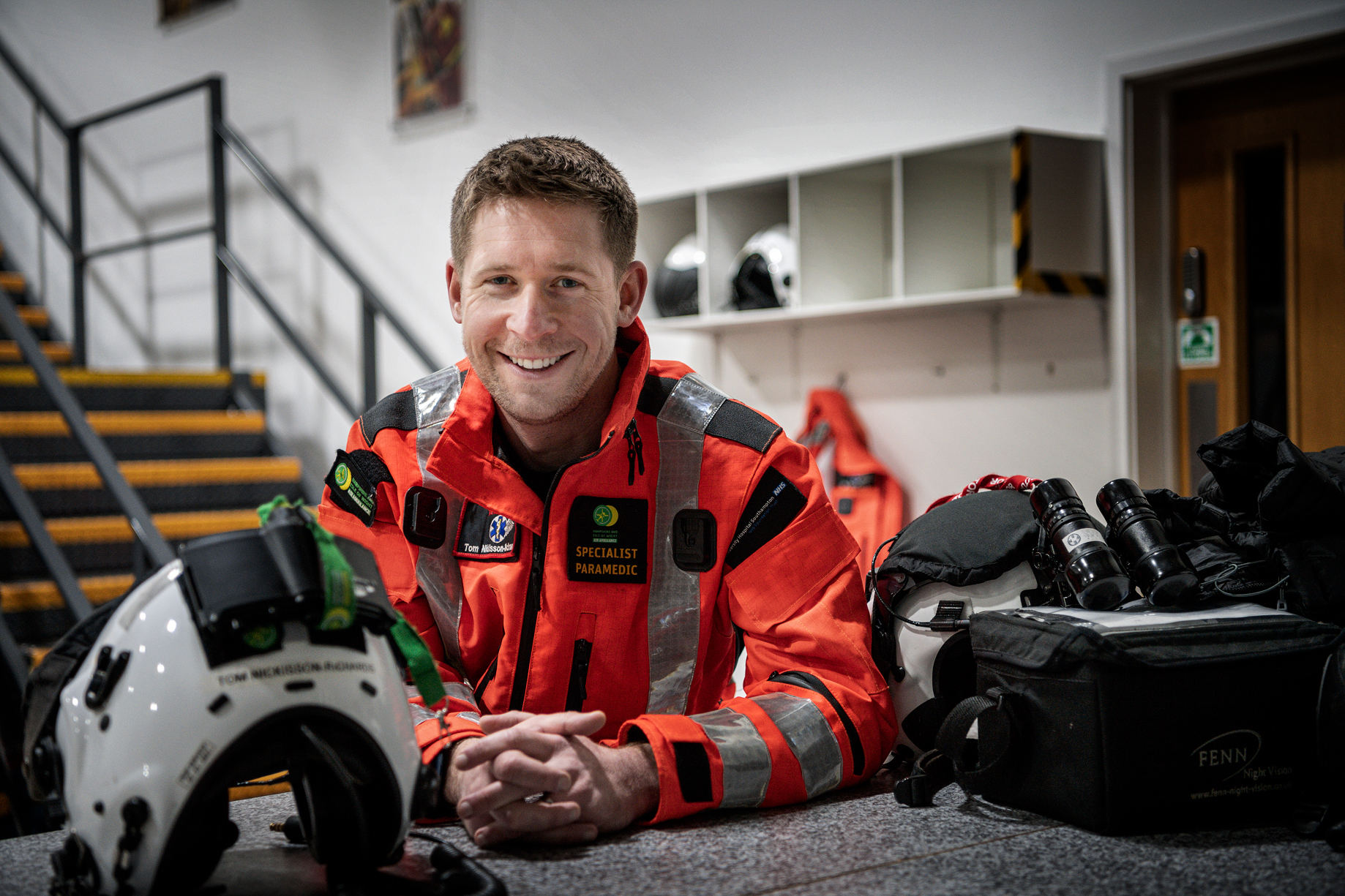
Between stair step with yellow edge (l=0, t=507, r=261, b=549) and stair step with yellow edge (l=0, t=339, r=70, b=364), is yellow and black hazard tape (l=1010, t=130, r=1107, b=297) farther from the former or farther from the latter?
stair step with yellow edge (l=0, t=339, r=70, b=364)

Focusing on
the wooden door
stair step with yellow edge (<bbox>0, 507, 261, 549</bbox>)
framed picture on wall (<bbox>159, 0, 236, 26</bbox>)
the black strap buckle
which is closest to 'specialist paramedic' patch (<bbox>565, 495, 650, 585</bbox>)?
the black strap buckle

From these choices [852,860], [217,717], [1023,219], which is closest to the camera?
[217,717]

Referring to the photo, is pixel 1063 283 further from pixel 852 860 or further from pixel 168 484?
pixel 168 484

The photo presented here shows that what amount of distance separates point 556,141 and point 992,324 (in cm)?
234

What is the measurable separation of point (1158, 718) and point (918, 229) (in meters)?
2.58

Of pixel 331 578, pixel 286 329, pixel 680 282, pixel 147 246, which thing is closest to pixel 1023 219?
pixel 680 282

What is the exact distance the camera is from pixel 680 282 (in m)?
4.00

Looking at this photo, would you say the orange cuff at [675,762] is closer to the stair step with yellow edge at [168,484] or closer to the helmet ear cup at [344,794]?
the helmet ear cup at [344,794]

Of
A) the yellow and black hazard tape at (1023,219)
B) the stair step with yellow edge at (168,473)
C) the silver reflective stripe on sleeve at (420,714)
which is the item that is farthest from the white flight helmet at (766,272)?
the silver reflective stripe on sleeve at (420,714)

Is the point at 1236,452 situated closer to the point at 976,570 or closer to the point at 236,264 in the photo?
the point at 976,570

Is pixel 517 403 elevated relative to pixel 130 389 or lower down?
lower down

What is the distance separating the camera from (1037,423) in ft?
11.4

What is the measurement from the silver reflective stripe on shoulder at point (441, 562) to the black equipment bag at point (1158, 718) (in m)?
0.70

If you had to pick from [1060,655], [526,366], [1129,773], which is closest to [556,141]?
[526,366]
